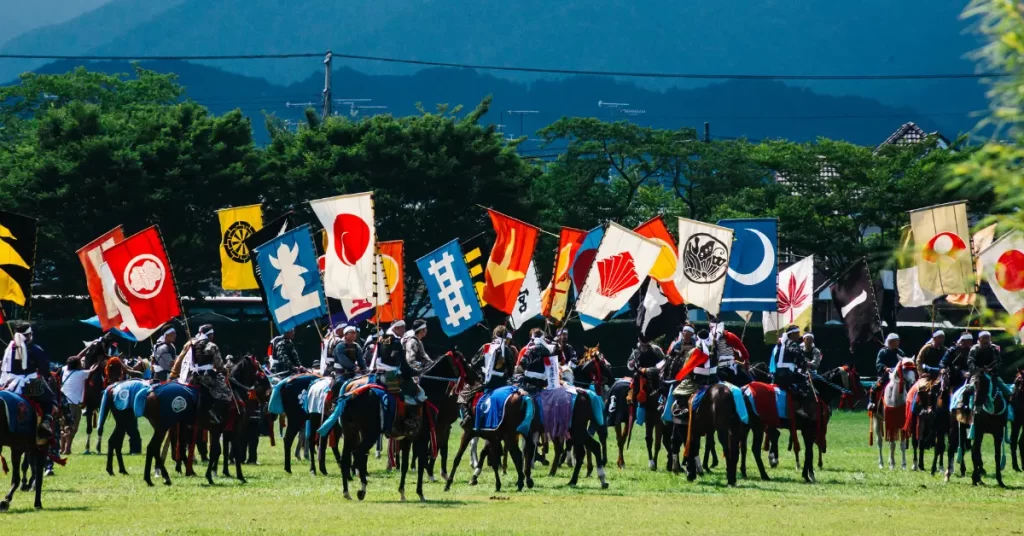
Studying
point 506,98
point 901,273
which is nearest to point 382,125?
point 901,273

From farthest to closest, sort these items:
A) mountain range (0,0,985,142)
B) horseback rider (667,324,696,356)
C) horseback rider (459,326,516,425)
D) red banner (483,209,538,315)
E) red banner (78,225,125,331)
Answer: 1. mountain range (0,0,985,142)
2. red banner (483,209,538,315)
3. red banner (78,225,125,331)
4. horseback rider (667,324,696,356)
5. horseback rider (459,326,516,425)

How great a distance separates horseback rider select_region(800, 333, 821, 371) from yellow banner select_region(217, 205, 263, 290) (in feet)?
43.8

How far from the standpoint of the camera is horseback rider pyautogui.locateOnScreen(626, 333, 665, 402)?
25.5 metres

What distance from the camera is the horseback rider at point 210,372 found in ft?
70.9

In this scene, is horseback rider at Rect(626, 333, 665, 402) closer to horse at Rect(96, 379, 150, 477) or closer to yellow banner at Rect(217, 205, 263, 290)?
horse at Rect(96, 379, 150, 477)

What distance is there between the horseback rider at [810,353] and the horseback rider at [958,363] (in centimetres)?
223

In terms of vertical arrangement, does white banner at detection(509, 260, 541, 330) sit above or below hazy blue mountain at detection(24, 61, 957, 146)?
below

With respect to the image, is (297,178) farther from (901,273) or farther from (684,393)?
(684,393)

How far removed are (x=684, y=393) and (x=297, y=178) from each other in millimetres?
33163

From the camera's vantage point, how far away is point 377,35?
177125 millimetres

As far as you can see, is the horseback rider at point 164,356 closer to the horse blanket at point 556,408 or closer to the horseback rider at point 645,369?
the horse blanket at point 556,408

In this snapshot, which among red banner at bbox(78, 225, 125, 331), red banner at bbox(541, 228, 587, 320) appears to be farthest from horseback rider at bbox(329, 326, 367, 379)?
red banner at bbox(541, 228, 587, 320)

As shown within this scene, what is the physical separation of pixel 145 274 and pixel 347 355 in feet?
12.5

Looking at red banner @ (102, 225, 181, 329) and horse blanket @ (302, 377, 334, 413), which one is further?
red banner @ (102, 225, 181, 329)
